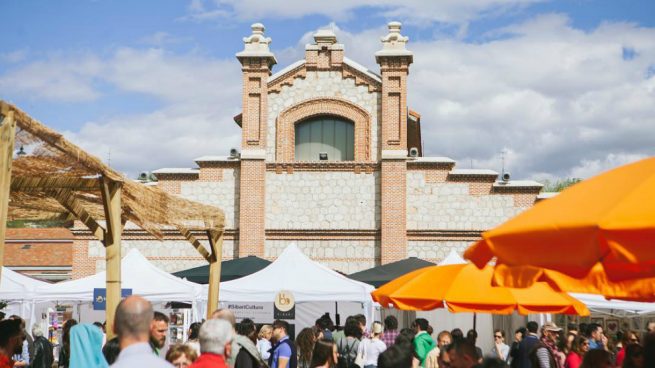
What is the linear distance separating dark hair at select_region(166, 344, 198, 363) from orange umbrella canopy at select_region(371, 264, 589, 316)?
182 inches

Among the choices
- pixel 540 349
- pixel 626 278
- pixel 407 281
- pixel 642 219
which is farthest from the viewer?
pixel 407 281

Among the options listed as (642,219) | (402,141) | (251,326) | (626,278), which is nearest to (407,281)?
(251,326)

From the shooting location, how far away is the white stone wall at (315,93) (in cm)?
2797

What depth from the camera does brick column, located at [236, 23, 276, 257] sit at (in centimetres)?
2733

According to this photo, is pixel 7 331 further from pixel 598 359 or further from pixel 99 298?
pixel 99 298

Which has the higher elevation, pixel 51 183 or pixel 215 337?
pixel 51 183

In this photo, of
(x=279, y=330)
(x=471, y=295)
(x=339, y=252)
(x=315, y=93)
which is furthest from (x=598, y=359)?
(x=315, y=93)

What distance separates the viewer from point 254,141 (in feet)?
91.4

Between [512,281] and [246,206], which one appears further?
[246,206]

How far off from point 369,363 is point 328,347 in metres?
5.49

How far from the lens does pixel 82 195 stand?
425 inches

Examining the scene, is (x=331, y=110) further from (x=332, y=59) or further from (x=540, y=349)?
(x=540, y=349)

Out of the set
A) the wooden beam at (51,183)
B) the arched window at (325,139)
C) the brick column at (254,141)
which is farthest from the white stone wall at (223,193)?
the wooden beam at (51,183)

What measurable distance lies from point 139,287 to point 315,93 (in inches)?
469
